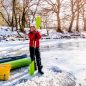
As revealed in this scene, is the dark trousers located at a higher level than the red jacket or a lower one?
lower

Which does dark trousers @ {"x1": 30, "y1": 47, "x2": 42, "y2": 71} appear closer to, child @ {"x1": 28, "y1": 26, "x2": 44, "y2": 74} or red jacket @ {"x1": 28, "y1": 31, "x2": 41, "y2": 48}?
child @ {"x1": 28, "y1": 26, "x2": 44, "y2": 74}

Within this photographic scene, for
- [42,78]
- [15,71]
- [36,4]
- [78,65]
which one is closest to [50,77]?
[42,78]

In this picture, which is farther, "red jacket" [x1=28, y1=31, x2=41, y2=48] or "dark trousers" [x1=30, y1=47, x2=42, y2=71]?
"dark trousers" [x1=30, y1=47, x2=42, y2=71]

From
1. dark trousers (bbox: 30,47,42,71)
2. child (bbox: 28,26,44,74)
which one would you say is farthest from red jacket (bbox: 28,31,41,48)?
dark trousers (bbox: 30,47,42,71)

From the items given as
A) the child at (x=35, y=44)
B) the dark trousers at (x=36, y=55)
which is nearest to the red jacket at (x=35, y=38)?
the child at (x=35, y=44)

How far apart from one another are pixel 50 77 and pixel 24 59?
1.84 meters

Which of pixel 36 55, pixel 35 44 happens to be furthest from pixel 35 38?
pixel 36 55

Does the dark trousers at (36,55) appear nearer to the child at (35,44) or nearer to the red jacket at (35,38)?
the child at (35,44)

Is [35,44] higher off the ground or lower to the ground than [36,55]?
→ higher

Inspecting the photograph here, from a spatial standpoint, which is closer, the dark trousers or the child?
the child

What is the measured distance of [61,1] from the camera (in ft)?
122

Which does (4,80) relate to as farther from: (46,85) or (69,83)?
(69,83)

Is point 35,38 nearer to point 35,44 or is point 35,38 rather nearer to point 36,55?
point 35,44

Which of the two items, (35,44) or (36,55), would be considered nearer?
(35,44)
